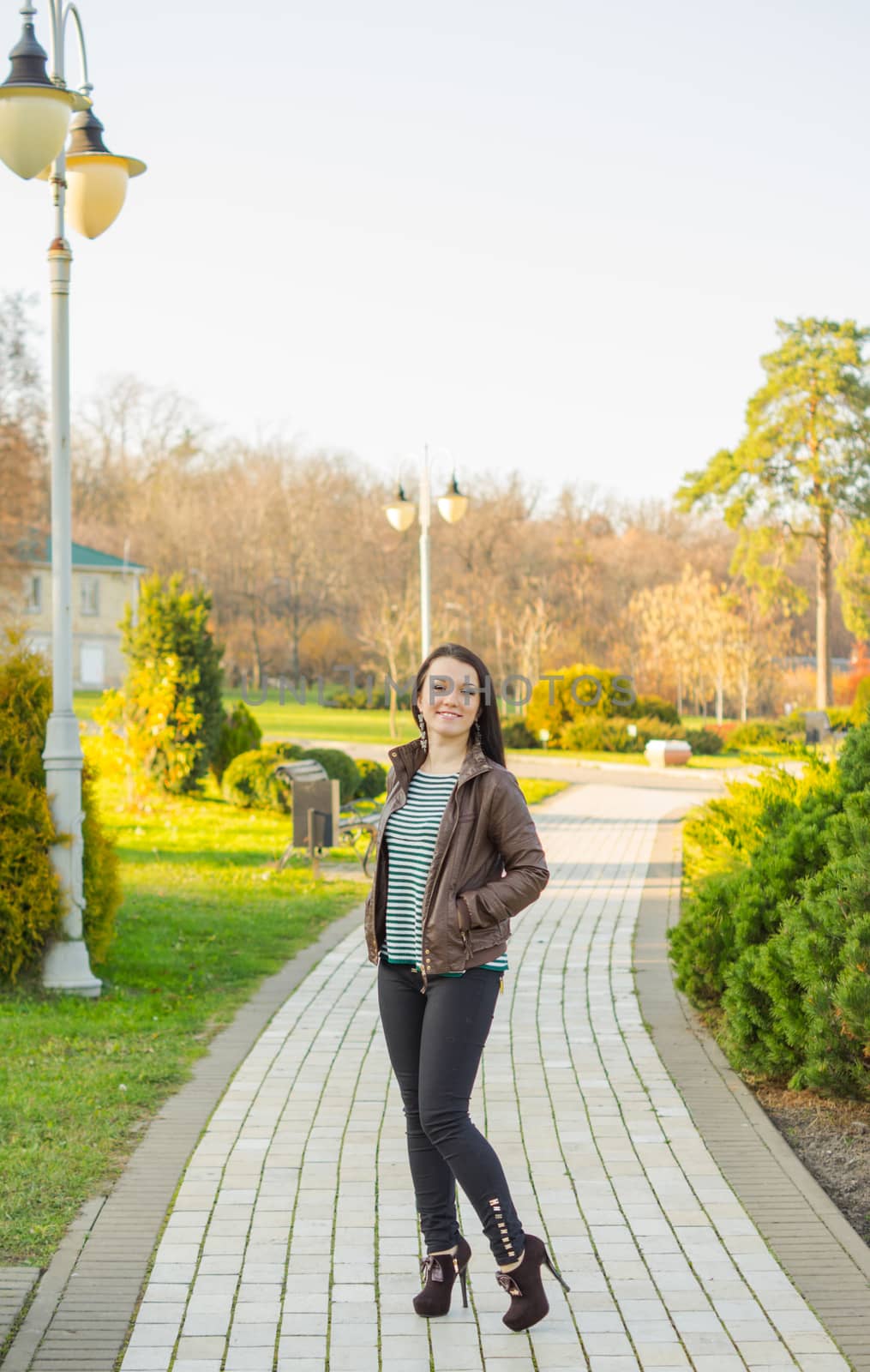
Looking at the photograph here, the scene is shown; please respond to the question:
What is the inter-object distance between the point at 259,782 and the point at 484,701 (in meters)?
14.0

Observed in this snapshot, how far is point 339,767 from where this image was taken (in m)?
17.6

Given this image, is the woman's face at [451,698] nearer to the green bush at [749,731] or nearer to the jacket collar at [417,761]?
the jacket collar at [417,761]

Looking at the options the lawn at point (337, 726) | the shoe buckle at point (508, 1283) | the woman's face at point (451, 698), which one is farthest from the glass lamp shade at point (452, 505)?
the shoe buckle at point (508, 1283)

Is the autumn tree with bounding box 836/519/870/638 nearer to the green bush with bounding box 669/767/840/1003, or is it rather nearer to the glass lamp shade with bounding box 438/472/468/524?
the glass lamp shade with bounding box 438/472/468/524

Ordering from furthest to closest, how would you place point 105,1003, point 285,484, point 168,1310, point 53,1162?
point 285,484
point 105,1003
point 53,1162
point 168,1310

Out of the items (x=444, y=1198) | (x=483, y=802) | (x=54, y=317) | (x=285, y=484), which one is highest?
(x=285, y=484)

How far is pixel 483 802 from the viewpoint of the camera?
11.9 ft

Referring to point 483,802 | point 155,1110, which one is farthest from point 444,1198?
point 155,1110

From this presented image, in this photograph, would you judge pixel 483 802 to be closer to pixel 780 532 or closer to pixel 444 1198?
pixel 444 1198

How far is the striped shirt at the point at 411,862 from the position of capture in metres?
3.61

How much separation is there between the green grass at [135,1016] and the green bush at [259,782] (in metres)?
3.26

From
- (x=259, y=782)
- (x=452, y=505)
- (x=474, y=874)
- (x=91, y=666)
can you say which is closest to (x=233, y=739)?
(x=259, y=782)

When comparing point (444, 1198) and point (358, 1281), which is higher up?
point (444, 1198)

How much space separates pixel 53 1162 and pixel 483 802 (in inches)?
91.6
